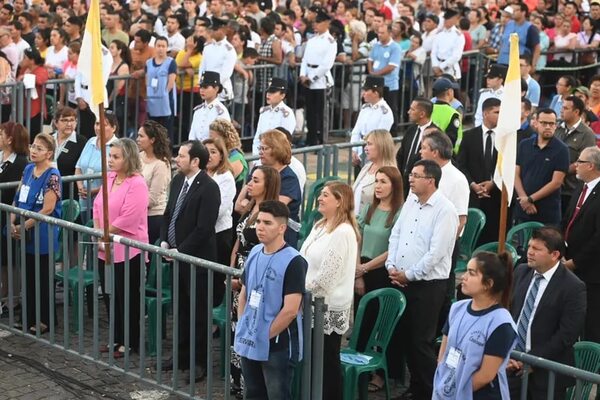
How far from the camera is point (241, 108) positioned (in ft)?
58.4

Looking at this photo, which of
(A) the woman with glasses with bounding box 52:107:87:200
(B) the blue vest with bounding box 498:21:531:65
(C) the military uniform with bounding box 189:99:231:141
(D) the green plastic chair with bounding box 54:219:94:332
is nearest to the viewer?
(D) the green plastic chair with bounding box 54:219:94:332

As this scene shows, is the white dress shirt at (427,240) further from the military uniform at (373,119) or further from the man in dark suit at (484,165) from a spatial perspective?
the military uniform at (373,119)

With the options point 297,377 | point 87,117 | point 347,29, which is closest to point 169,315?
point 297,377

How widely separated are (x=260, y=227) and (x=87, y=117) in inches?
332

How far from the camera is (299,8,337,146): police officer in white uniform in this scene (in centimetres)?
1773

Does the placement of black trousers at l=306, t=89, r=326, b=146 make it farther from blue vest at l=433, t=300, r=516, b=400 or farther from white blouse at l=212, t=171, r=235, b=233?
blue vest at l=433, t=300, r=516, b=400

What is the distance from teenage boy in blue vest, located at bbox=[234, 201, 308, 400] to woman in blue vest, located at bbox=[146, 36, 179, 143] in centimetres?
869

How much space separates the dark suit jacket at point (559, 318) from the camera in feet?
24.6

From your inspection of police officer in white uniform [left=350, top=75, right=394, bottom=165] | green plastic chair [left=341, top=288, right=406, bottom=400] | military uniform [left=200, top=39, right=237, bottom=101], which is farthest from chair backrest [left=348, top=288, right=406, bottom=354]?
military uniform [left=200, top=39, right=237, bottom=101]

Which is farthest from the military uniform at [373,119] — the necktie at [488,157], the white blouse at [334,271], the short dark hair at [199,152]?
the white blouse at [334,271]

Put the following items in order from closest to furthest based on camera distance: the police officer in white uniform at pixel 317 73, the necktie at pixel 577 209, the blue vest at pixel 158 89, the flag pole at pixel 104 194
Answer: the flag pole at pixel 104 194 < the necktie at pixel 577 209 < the blue vest at pixel 158 89 < the police officer in white uniform at pixel 317 73

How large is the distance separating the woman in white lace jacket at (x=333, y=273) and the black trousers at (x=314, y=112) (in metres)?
9.90

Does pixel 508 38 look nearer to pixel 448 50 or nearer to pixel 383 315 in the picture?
pixel 448 50

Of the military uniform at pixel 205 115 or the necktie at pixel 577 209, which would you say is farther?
the military uniform at pixel 205 115
